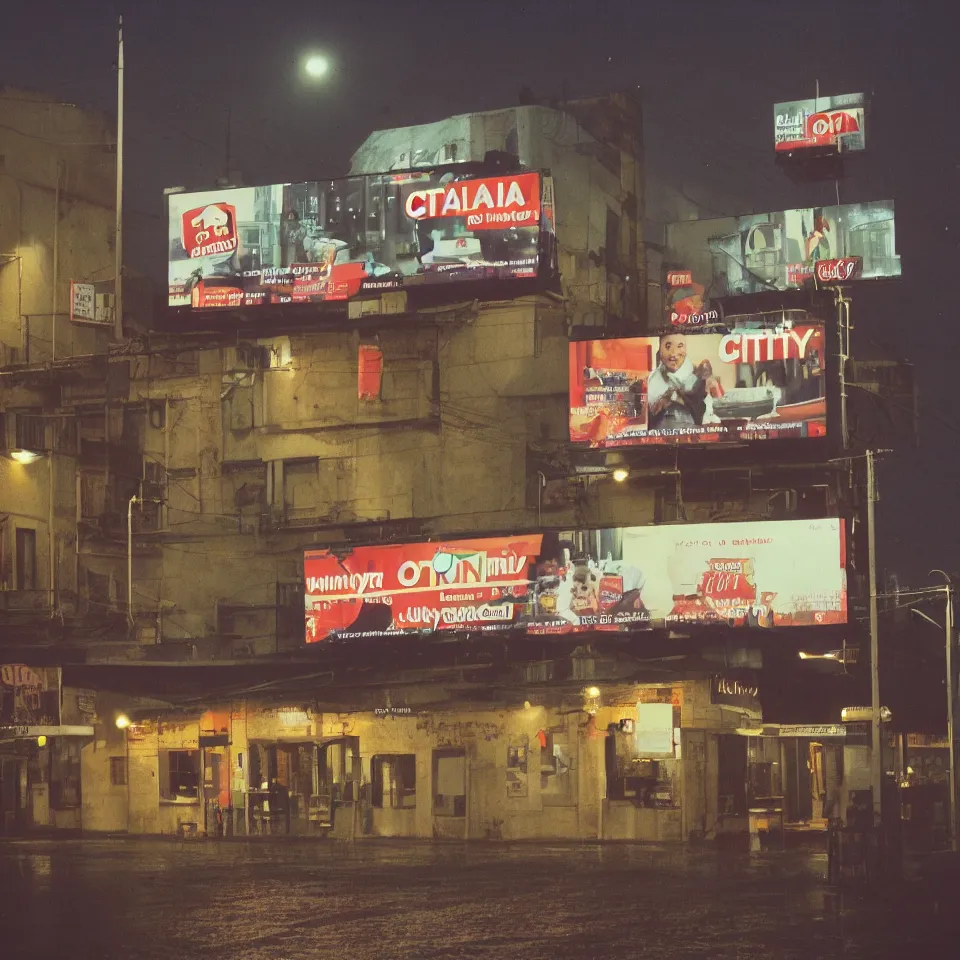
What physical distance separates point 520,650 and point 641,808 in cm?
618

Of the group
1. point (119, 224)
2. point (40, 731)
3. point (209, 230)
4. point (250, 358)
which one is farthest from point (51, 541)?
point (209, 230)

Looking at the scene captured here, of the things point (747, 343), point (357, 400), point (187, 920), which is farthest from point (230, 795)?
point (187, 920)

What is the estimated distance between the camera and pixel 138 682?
172 feet

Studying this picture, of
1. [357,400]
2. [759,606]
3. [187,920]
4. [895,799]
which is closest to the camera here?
[187,920]

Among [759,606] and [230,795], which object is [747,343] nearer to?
[759,606]

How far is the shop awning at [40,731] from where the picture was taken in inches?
1813

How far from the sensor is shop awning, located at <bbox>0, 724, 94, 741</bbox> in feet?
151

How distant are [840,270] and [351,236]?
22.2 meters

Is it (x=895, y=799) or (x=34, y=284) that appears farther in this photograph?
(x=34, y=284)

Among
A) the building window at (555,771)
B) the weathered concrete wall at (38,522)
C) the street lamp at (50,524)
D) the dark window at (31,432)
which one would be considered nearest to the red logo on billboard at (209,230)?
the dark window at (31,432)

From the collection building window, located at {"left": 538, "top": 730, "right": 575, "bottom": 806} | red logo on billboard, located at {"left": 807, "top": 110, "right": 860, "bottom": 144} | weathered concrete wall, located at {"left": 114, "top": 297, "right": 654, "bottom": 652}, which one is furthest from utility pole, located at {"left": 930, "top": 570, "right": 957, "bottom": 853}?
red logo on billboard, located at {"left": 807, "top": 110, "right": 860, "bottom": 144}

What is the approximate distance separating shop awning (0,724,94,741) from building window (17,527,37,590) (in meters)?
5.00

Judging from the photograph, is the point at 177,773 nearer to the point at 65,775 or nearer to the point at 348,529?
the point at 65,775

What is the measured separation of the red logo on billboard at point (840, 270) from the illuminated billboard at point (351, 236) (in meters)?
18.0
